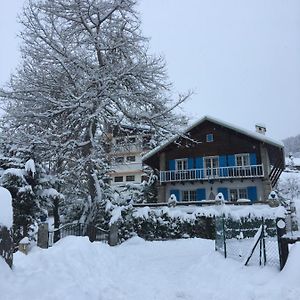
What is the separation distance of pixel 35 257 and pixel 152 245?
864cm

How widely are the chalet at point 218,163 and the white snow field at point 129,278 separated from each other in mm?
18253

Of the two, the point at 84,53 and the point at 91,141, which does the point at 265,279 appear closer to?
the point at 91,141

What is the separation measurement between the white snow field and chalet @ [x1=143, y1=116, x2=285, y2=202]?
18.3m

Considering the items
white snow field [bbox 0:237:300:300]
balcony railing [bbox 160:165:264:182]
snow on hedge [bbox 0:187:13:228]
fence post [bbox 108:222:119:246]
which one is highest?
balcony railing [bbox 160:165:264:182]

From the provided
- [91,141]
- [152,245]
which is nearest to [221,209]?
[152,245]

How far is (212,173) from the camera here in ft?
96.9

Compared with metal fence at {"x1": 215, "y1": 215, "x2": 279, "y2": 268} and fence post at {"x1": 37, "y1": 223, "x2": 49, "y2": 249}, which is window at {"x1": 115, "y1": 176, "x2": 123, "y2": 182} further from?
fence post at {"x1": 37, "y1": 223, "x2": 49, "y2": 249}

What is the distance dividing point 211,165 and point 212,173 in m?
1.03

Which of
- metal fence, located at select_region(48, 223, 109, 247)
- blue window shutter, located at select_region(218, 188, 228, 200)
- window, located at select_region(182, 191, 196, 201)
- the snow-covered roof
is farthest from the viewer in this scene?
window, located at select_region(182, 191, 196, 201)

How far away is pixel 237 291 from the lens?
7.09 metres

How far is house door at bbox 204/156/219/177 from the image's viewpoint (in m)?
29.5

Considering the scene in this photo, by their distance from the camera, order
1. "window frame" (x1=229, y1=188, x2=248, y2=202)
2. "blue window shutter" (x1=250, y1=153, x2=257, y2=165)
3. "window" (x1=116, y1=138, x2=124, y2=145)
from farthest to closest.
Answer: "window frame" (x1=229, y1=188, x2=248, y2=202) < "blue window shutter" (x1=250, y1=153, x2=257, y2=165) < "window" (x1=116, y1=138, x2=124, y2=145)

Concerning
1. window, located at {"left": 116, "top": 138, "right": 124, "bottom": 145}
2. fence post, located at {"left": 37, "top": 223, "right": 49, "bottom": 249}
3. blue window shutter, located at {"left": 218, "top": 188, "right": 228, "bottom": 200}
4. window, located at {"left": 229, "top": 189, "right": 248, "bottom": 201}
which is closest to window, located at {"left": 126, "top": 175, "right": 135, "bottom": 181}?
blue window shutter, located at {"left": 218, "top": 188, "right": 228, "bottom": 200}

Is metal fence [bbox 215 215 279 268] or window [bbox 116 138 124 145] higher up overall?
window [bbox 116 138 124 145]
